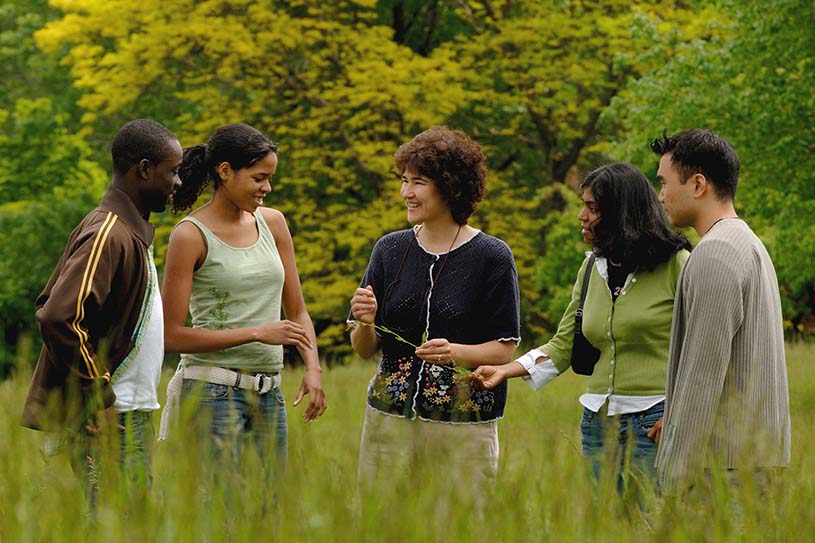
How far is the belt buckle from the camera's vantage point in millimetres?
4289

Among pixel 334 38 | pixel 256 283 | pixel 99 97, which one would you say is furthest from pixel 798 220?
pixel 99 97

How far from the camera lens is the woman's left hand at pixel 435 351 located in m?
4.09

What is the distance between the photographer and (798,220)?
11531 millimetres

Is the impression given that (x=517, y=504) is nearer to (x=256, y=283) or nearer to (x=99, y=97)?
(x=256, y=283)

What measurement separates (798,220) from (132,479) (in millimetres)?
10240

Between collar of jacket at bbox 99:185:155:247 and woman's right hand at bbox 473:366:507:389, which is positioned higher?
collar of jacket at bbox 99:185:155:247

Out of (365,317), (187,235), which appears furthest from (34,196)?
(365,317)

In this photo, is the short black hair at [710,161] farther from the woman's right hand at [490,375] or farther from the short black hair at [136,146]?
the short black hair at [136,146]

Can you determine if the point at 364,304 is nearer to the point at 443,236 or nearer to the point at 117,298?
the point at 443,236

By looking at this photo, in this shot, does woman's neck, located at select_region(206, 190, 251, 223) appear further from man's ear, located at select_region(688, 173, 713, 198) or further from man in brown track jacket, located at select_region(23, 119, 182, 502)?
man's ear, located at select_region(688, 173, 713, 198)

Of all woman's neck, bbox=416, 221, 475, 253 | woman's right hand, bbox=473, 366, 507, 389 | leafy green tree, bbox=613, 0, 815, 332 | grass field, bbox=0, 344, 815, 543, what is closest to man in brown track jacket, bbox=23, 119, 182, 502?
grass field, bbox=0, 344, 815, 543

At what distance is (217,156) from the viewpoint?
14.4ft

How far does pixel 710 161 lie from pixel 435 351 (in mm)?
1174

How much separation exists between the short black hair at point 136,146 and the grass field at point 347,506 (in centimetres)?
131
